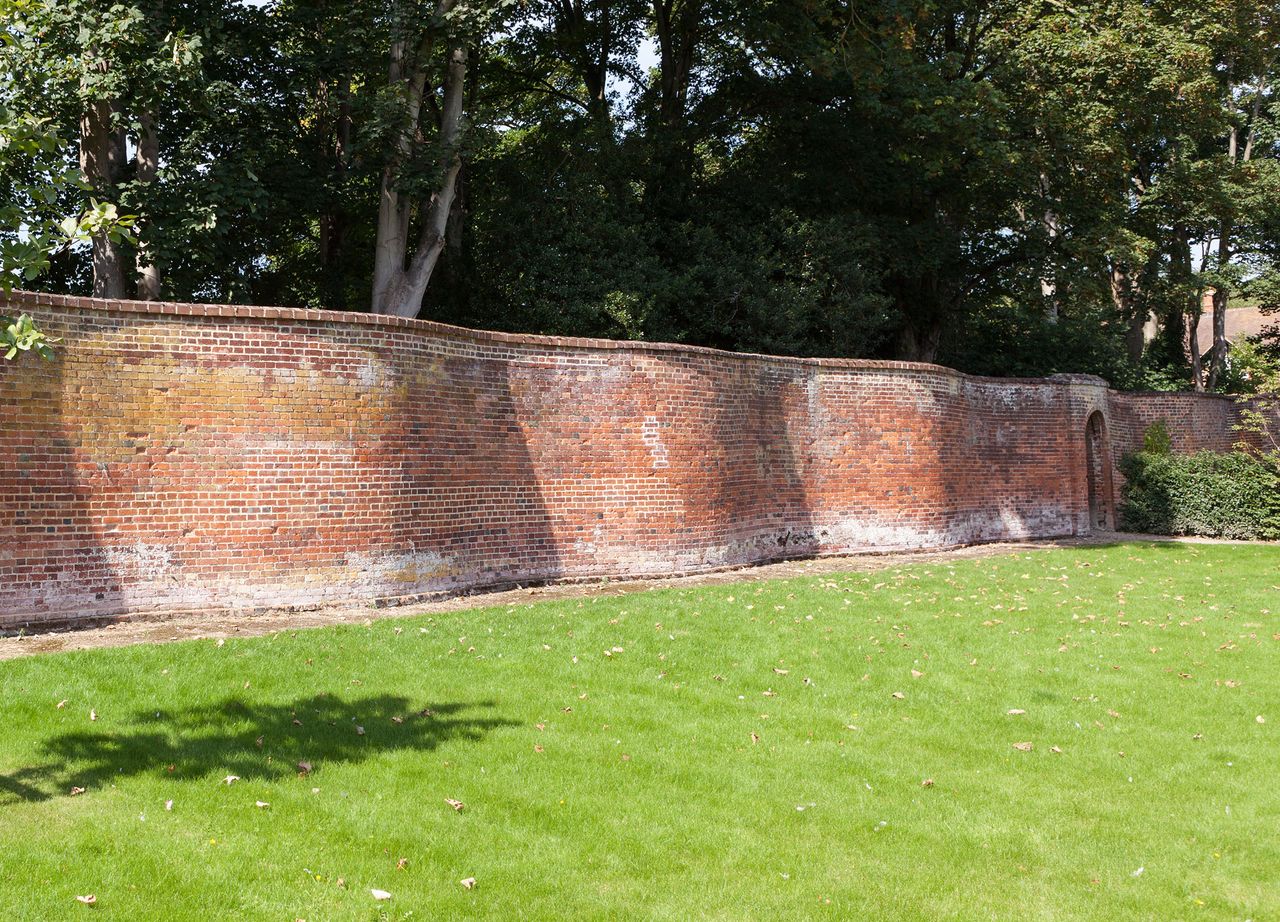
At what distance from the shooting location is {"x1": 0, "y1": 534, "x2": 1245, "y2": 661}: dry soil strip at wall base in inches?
362

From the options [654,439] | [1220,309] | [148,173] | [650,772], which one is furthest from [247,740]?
[1220,309]

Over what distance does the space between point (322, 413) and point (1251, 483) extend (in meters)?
20.4

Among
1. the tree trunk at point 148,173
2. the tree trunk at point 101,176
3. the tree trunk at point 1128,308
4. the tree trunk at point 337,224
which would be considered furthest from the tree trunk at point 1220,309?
the tree trunk at point 101,176

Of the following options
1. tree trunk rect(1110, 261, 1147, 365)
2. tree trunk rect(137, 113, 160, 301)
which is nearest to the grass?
tree trunk rect(137, 113, 160, 301)

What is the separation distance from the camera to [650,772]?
252 inches

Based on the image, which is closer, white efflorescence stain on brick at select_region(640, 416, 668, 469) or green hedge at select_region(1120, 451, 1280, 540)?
white efflorescence stain on brick at select_region(640, 416, 668, 469)

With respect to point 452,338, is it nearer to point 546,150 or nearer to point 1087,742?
point 1087,742

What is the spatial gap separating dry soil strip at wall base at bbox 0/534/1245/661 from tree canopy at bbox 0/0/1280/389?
20.5 ft

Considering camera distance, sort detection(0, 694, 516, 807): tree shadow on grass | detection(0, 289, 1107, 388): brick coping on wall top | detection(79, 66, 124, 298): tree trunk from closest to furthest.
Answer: detection(0, 694, 516, 807): tree shadow on grass, detection(0, 289, 1107, 388): brick coping on wall top, detection(79, 66, 124, 298): tree trunk

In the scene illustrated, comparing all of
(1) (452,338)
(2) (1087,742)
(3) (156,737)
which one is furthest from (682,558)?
(3) (156,737)

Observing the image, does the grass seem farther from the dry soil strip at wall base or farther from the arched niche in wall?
the arched niche in wall

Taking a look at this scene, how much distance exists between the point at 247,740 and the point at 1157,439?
76.4 feet

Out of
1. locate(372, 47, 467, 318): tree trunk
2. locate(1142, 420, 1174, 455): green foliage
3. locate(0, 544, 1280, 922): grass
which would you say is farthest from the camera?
locate(1142, 420, 1174, 455): green foliage

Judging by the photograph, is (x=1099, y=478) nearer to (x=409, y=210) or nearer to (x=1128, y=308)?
(x=1128, y=308)
